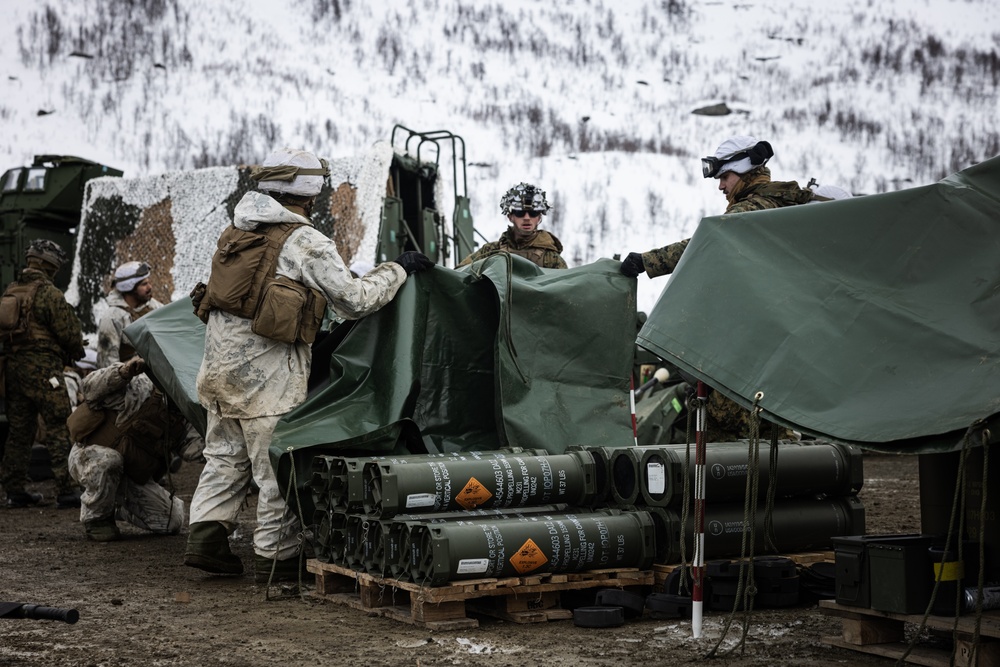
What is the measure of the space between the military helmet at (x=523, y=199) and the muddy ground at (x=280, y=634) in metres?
3.49

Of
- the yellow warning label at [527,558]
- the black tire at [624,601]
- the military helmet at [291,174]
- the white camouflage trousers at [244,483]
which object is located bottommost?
the black tire at [624,601]

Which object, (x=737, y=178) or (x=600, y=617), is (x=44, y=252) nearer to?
(x=737, y=178)

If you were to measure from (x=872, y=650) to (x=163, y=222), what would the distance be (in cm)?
1259

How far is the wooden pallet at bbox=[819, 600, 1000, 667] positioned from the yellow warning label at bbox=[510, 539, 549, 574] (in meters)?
1.26

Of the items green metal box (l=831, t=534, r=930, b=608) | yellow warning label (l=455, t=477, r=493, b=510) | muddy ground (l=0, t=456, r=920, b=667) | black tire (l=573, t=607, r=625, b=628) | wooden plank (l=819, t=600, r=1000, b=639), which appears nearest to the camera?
wooden plank (l=819, t=600, r=1000, b=639)

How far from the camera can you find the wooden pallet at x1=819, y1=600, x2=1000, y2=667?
3.92 meters

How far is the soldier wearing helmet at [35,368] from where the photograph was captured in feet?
33.9

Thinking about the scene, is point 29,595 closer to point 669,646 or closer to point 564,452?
point 564,452

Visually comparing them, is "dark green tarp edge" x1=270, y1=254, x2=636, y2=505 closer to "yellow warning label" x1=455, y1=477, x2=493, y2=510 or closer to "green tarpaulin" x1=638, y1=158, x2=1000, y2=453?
"yellow warning label" x1=455, y1=477, x2=493, y2=510

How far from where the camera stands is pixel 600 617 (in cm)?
503

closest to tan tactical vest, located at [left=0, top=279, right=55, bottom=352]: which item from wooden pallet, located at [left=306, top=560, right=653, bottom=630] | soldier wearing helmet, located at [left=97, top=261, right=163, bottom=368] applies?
soldier wearing helmet, located at [left=97, top=261, right=163, bottom=368]

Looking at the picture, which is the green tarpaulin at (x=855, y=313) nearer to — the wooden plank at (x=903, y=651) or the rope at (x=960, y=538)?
the rope at (x=960, y=538)

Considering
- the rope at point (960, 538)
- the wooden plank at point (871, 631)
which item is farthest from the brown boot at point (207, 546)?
the rope at point (960, 538)

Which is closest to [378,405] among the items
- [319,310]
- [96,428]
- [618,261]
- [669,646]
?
[319,310]
